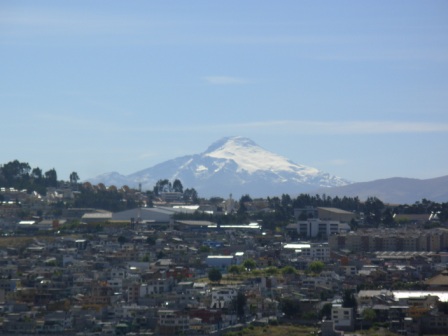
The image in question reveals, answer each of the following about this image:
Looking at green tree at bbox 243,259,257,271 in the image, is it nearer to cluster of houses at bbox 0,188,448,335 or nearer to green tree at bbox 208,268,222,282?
cluster of houses at bbox 0,188,448,335

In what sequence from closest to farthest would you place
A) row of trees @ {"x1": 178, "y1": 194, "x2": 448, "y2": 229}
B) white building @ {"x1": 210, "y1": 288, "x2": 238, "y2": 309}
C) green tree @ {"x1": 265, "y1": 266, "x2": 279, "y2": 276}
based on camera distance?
white building @ {"x1": 210, "y1": 288, "x2": 238, "y2": 309} → green tree @ {"x1": 265, "y1": 266, "x2": 279, "y2": 276} → row of trees @ {"x1": 178, "y1": 194, "x2": 448, "y2": 229}

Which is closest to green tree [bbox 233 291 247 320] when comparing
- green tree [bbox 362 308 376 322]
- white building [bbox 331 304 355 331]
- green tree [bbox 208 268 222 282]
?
white building [bbox 331 304 355 331]

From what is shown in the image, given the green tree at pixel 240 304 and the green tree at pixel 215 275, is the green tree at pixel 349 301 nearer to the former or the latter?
the green tree at pixel 240 304

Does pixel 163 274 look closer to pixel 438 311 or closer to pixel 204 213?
pixel 438 311

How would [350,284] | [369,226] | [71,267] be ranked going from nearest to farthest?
[350,284] < [71,267] < [369,226]

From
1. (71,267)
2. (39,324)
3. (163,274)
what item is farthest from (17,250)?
(39,324)

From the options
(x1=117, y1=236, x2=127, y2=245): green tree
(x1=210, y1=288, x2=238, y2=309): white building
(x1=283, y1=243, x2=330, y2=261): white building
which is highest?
(x1=117, y1=236, x2=127, y2=245): green tree

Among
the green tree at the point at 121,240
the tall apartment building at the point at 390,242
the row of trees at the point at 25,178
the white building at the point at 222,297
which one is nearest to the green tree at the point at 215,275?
the white building at the point at 222,297

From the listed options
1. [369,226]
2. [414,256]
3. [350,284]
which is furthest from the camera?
[369,226]
